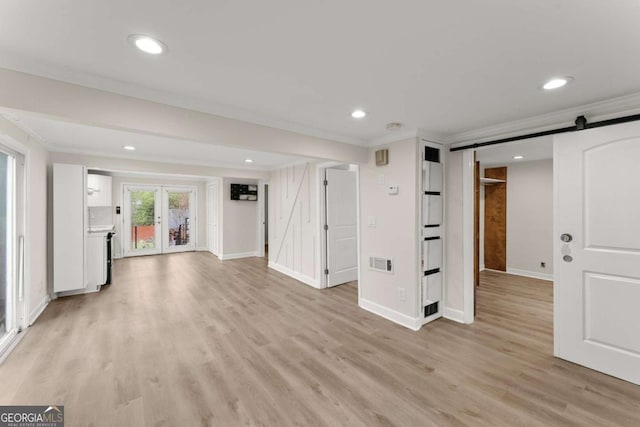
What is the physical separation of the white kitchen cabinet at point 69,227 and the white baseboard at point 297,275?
10.7 ft

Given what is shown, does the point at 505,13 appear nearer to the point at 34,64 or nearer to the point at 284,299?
the point at 34,64

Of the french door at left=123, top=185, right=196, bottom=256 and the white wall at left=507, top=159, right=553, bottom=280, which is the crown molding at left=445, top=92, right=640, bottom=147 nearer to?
the white wall at left=507, top=159, right=553, bottom=280

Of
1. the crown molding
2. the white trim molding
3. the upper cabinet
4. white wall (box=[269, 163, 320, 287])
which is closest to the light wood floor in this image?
white wall (box=[269, 163, 320, 287])

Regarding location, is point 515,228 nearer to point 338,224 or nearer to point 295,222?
point 338,224

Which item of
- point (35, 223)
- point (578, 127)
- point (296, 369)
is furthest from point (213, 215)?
point (578, 127)

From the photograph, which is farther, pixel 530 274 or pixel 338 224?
pixel 530 274

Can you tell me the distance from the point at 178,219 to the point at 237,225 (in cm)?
222

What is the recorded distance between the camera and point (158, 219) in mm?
7844

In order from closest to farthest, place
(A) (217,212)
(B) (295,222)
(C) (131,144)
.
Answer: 1. (C) (131,144)
2. (B) (295,222)
3. (A) (217,212)

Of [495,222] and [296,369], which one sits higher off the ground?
[495,222]

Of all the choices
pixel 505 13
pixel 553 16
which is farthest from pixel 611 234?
pixel 505 13

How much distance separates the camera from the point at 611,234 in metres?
2.26

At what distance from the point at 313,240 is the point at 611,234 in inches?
146

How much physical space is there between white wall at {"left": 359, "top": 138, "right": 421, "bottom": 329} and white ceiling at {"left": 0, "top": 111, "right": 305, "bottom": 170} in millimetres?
1568
